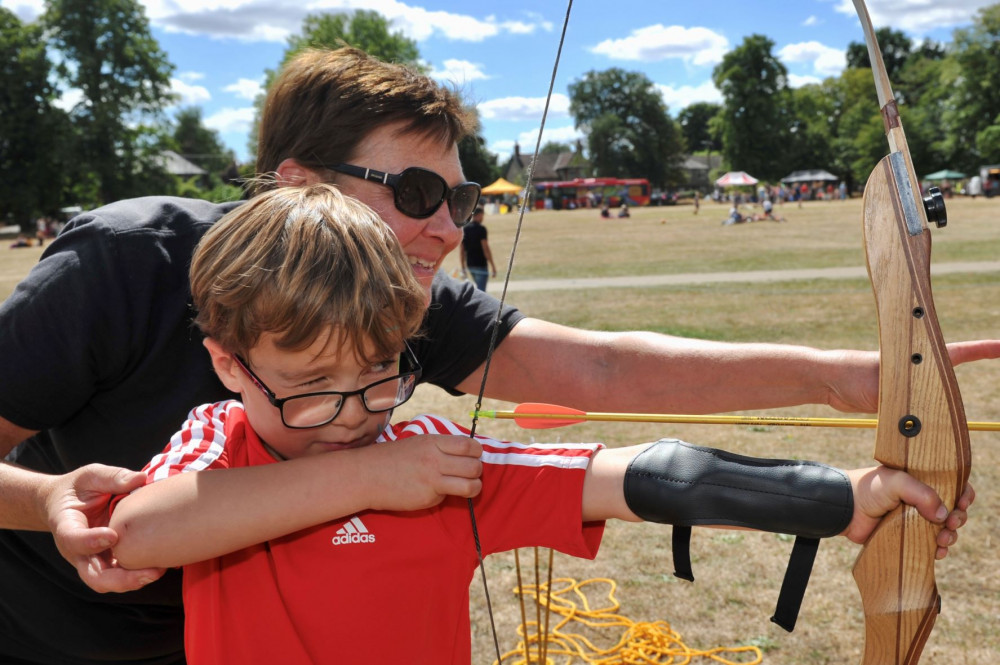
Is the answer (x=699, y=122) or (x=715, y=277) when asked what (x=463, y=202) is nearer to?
(x=715, y=277)

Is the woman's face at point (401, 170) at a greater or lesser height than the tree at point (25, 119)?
lesser

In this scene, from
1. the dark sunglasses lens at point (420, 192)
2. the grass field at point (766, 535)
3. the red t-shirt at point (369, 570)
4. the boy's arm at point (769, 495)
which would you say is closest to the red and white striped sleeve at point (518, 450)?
the red t-shirt at point (369, 570)

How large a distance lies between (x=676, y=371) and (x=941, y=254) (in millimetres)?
17897

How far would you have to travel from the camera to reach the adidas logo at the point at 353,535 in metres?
1.40

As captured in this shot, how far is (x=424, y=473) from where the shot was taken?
1.29 metres

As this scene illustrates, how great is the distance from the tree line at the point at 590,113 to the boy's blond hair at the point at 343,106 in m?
21.2

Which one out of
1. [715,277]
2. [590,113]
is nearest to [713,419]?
[715,277]

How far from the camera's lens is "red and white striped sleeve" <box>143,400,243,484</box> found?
4.51ft

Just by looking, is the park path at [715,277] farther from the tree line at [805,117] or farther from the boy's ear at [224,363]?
the tree line at [805,117]

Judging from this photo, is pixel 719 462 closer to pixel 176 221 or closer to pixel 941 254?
pixel 176 221

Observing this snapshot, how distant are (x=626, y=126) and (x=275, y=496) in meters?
63.4

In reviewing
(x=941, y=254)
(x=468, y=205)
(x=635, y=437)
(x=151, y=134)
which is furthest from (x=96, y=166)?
(x=468, y=205)

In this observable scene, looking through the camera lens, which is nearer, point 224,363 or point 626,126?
point 224,363

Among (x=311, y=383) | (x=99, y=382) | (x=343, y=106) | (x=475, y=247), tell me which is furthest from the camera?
(x=475, y=247)
